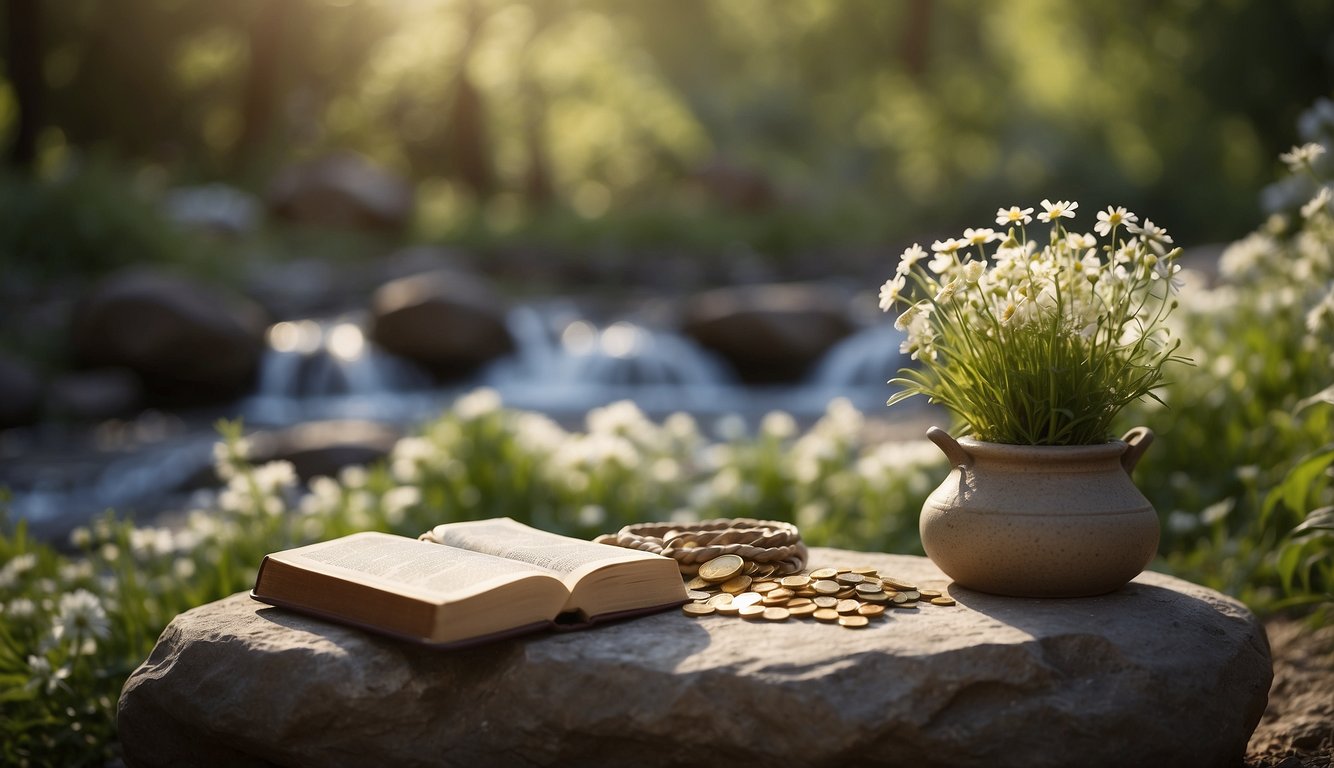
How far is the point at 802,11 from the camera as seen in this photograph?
1371 inches

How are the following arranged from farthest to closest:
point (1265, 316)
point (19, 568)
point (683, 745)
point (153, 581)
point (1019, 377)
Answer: point (1265, 316) → point (153, 581) → point (19, 568) → point (1019, 377) → point (683, 745)

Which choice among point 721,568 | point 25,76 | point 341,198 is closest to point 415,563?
point 721,568

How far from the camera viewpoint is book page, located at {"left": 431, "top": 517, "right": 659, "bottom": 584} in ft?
9.11

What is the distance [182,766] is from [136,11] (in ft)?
85.4

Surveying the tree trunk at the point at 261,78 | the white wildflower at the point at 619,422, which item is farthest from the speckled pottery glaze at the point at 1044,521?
the tree trunk at the point at 261,78

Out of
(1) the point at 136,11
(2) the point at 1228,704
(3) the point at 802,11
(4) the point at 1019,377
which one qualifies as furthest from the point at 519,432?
(3) the point at 802,11

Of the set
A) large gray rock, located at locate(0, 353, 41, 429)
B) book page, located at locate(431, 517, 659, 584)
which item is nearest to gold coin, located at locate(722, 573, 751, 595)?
book page, located at locate(431, 517, 659, 584)

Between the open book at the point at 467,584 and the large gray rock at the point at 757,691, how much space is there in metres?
0.07

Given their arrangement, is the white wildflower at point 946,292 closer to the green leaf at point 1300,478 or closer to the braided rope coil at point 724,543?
the braided rope coil at point 724,543

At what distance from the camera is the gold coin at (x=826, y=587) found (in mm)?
2883

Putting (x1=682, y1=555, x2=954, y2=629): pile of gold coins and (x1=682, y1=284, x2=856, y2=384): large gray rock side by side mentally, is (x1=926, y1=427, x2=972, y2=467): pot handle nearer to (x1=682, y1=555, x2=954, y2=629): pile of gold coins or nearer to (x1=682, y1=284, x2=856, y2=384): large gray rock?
(x1=682, y1=555, x2=954, y2=629): pile of gold coins

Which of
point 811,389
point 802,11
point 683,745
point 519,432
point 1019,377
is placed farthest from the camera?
point 802,11

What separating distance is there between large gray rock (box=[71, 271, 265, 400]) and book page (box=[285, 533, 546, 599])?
31.7 feet

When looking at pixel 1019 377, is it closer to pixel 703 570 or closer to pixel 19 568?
pixel 703 570
